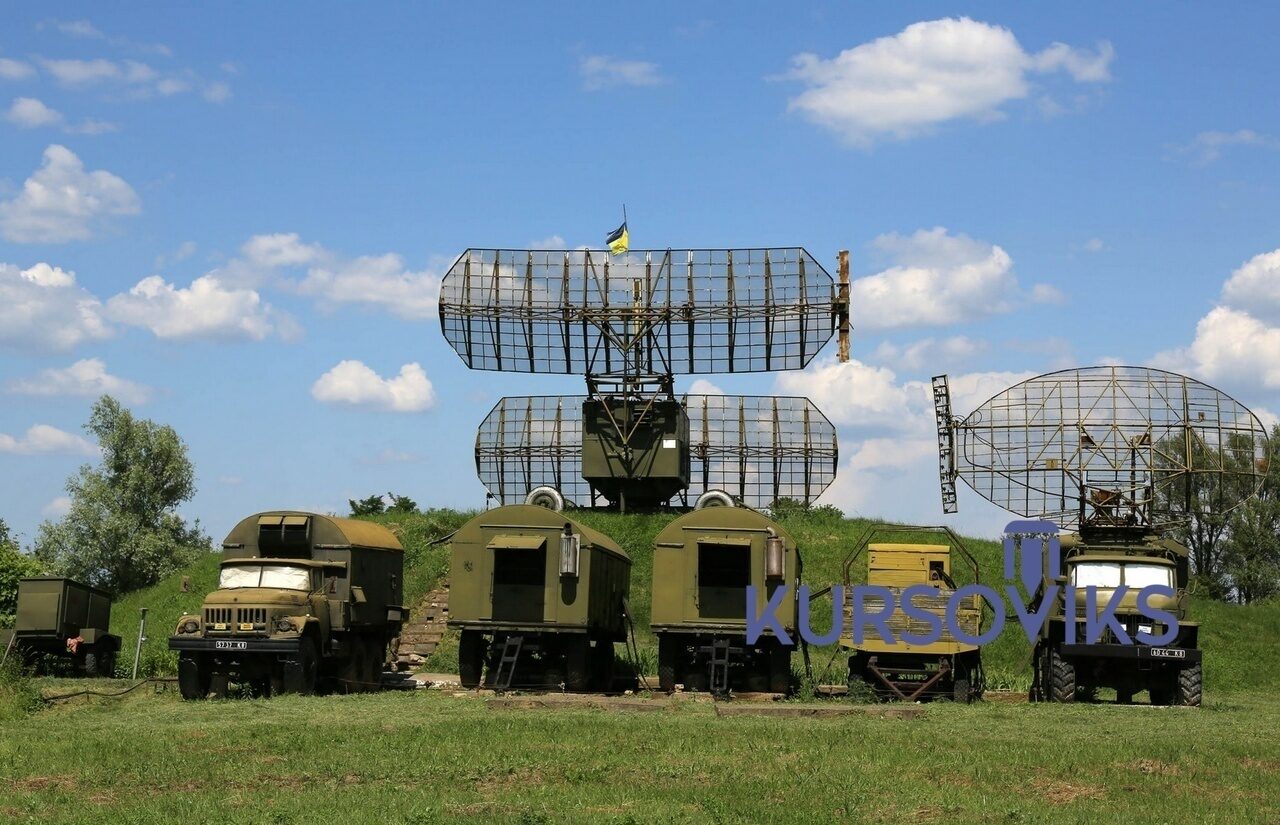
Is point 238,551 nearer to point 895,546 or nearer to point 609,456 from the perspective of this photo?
point 895,546

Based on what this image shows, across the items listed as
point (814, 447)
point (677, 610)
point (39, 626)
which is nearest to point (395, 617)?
point (677, 610)

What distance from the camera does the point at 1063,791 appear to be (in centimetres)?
1539

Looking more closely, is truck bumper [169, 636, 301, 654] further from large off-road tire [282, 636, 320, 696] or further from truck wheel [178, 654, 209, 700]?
truck wheel [178, 654, 209, 700]

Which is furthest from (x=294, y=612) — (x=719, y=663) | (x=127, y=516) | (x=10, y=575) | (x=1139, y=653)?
(x=127, y=516)

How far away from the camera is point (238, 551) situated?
98.9 ft

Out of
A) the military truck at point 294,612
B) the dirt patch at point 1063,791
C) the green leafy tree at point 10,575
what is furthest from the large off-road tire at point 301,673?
the green leafy tree at point 10,575

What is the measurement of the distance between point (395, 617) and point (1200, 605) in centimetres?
2706

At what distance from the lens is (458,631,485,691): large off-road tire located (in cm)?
3005

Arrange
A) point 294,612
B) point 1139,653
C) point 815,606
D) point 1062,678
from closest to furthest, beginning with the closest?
point 1139,653 → point 294,612 → point 1062,678 → point 815,606

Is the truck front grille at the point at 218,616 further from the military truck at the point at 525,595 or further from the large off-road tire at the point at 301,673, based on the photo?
the military truck at the point at 525,595

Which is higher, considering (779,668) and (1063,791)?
(779,668)

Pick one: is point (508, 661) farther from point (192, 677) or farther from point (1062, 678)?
point (1062, 678)

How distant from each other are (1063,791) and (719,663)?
13.9 m

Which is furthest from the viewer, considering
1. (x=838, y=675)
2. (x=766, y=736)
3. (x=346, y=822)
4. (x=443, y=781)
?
(x=838, y=675)
